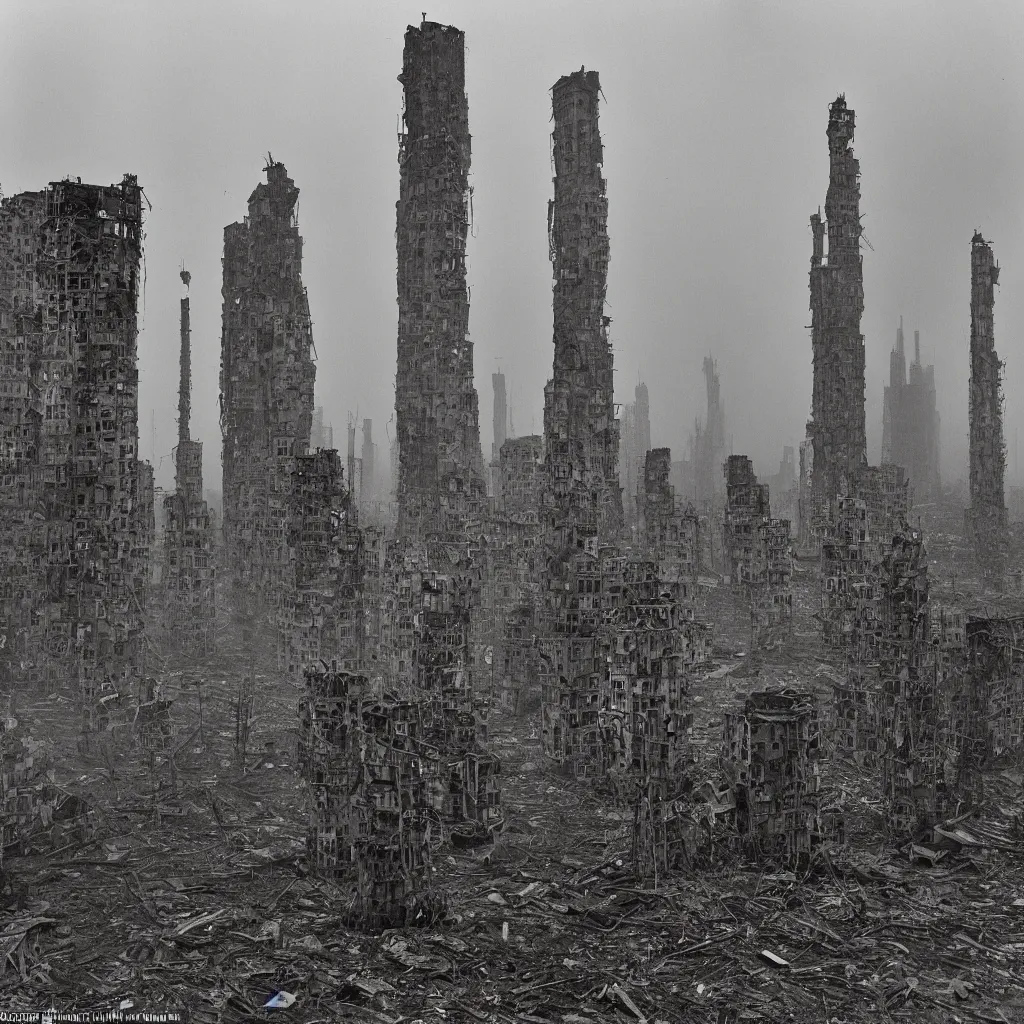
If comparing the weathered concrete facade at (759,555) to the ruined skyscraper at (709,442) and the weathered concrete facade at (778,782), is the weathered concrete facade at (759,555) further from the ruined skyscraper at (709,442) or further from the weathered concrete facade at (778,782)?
the ruined skyscraper at (709,442)

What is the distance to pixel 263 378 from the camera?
84.9 ft

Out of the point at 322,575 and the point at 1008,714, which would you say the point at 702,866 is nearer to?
the point at 1008,714

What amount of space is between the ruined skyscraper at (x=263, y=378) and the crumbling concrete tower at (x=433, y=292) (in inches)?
120

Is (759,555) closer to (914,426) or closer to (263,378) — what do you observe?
(263,378)

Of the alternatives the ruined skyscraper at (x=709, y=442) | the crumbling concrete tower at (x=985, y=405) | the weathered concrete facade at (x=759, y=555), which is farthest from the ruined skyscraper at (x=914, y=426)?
the weathered concrete facade at (x=759, y=555)

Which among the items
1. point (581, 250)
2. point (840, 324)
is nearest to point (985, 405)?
point (840, 324)

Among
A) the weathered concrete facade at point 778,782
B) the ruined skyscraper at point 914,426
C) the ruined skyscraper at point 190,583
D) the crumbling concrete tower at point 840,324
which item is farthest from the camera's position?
the ruined skyscraper at point 914,426

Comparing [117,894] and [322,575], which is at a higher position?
[322,575]

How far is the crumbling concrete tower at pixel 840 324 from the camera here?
→ 102ft

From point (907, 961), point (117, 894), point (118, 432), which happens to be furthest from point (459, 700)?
point (118, 432)

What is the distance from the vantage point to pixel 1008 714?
13.2m

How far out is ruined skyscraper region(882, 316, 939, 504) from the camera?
6481 cm

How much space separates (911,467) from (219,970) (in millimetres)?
65878

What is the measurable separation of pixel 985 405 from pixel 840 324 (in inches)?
257
